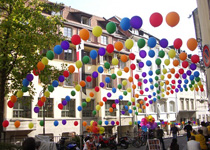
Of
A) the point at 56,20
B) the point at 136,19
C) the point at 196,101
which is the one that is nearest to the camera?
the point at 136,19

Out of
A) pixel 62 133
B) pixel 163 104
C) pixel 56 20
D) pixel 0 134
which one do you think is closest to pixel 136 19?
pixel 56 20

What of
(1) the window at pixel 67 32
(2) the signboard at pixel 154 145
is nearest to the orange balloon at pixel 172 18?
(2) the signboard at pixel 154 145

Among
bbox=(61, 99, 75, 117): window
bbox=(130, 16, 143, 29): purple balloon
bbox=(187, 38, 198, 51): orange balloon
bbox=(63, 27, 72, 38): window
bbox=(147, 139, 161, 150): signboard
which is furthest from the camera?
bbox=(63, 27, 72, 38): window

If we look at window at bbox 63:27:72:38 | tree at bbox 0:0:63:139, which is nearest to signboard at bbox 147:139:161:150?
tree at bbox 0:0:63:139

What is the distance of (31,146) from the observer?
14.2 feet

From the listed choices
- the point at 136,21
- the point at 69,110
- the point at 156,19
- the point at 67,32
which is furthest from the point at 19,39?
the point at 67,32

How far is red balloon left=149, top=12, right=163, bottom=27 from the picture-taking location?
9.95 meters

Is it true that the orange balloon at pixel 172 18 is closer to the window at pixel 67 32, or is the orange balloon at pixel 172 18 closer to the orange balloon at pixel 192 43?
the orange balloon at pixel 192 43

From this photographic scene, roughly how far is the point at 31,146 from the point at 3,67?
384 inches

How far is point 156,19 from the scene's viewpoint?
32.7 feet

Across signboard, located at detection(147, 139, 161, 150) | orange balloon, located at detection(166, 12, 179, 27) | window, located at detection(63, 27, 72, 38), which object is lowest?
signboard, located at detection(147, 139, 161, 150)

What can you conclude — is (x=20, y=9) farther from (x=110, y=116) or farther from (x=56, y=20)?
(x=110, y=116)

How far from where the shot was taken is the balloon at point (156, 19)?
9.95m

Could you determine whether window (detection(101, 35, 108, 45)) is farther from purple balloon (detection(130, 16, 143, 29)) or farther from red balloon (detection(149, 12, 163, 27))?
red balloon (detection(149, 12, 163, 27))
